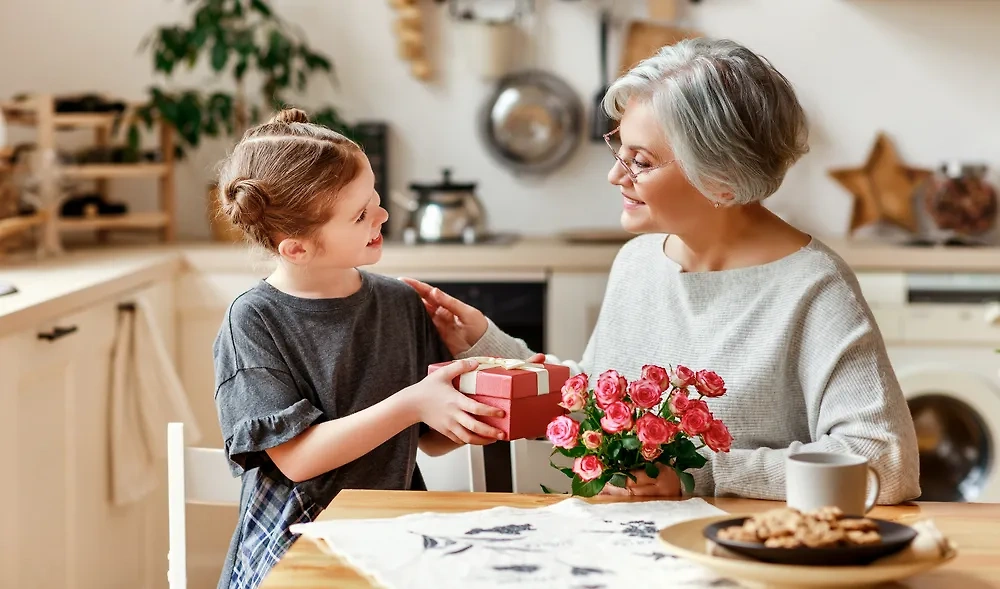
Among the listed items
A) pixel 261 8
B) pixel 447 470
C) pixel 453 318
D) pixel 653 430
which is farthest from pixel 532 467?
pixel 261 8

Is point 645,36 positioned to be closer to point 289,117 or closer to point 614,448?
point 289,117

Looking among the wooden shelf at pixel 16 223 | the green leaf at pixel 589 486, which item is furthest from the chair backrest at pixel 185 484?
the wooden shelf at pixel 16 223

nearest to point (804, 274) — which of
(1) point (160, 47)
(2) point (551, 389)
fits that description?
(2) point (551, 389)

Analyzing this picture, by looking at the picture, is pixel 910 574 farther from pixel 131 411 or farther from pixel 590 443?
pixel 131 411

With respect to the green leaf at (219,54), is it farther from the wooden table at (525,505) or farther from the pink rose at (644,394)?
the pink rose at (644,394)

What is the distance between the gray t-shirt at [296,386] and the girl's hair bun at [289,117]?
0.24 m

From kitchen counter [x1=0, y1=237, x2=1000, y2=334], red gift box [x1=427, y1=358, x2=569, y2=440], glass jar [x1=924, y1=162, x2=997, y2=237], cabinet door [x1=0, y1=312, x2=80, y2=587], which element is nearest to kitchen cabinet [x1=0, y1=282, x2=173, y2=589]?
cabinet door [x1=0, y1=312, x2=80, y2=587]

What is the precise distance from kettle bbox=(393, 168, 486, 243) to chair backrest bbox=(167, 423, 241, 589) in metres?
1.85

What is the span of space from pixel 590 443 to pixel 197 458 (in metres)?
0.59

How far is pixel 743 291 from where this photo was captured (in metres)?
1.58

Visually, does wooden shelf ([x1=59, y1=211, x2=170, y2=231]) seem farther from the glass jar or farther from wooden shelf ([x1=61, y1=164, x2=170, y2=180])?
the glass jar

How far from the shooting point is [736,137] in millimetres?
1508

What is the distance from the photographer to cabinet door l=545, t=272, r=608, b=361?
3.17 m

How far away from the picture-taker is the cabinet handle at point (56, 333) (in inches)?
90.6
